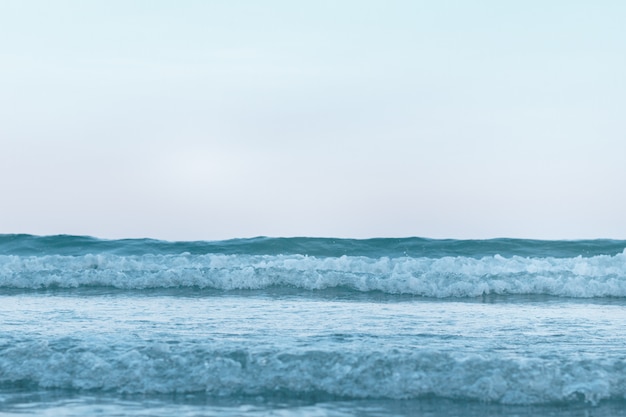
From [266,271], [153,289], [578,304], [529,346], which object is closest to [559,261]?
[578,304]

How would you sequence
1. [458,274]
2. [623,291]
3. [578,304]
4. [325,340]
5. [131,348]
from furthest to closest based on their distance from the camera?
[458,274] < [623,291] < [578,304] < [325,340] < [131,348]

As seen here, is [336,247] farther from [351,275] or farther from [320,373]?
[320,373]

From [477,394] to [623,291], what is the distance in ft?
24.5

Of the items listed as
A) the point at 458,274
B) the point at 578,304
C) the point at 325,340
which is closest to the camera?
the point at 325,340

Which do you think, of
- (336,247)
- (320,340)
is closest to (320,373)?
(320,340)

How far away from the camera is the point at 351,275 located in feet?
43.1

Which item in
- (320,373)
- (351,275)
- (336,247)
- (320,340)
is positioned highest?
(336,247)

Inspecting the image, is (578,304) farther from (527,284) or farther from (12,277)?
(12,277)

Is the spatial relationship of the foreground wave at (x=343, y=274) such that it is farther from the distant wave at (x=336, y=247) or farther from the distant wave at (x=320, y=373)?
the distant wave at (x=320, y=373)

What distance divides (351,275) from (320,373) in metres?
7.30

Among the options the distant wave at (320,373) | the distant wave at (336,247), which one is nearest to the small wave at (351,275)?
the distant wave at (336,247)

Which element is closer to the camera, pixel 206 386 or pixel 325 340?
pixel 206 386

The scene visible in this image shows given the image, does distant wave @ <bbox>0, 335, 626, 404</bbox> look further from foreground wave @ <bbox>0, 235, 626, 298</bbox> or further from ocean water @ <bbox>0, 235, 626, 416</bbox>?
foreground wave @ <bbox>0, 235, 626, 298</bbox>

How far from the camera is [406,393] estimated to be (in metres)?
5.58
